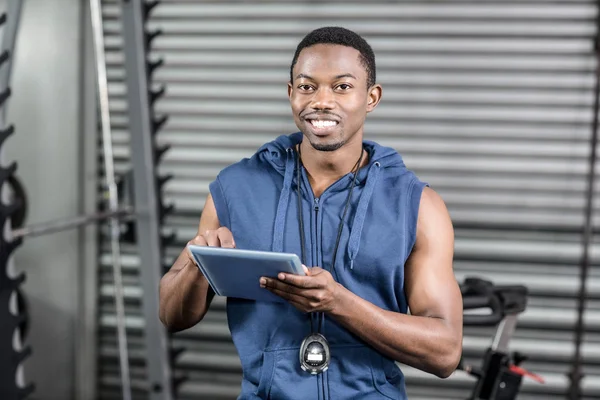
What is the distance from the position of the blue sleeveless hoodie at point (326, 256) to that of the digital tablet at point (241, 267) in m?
0.15

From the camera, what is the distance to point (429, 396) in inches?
192

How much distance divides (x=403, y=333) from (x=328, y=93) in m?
0.63

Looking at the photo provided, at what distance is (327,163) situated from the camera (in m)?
2.29

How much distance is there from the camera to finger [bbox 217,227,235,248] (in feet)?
6.55

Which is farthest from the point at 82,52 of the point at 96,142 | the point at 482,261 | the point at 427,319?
the point at 427,319

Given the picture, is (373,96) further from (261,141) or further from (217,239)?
(261,141)

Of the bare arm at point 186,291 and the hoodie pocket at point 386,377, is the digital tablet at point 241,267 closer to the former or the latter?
the bare arm at point 186,291

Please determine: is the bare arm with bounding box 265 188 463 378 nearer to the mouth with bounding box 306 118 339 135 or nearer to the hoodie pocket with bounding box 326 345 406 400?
the hoodie pocket with bounding box 326 345 406 400

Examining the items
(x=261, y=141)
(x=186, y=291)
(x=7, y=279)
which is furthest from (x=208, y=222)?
(x=261, y=141)

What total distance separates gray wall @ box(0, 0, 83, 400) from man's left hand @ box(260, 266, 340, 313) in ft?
10.2

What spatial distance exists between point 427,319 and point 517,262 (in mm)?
2800

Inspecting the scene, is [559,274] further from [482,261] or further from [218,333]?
[218,333]

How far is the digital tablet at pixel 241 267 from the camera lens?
1.81 meters

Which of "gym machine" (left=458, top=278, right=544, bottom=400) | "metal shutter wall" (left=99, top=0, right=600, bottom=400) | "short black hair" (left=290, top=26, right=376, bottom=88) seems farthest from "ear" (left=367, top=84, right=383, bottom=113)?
"metal shutter wall" (left=99, top=0, right=600, bottom=400)
